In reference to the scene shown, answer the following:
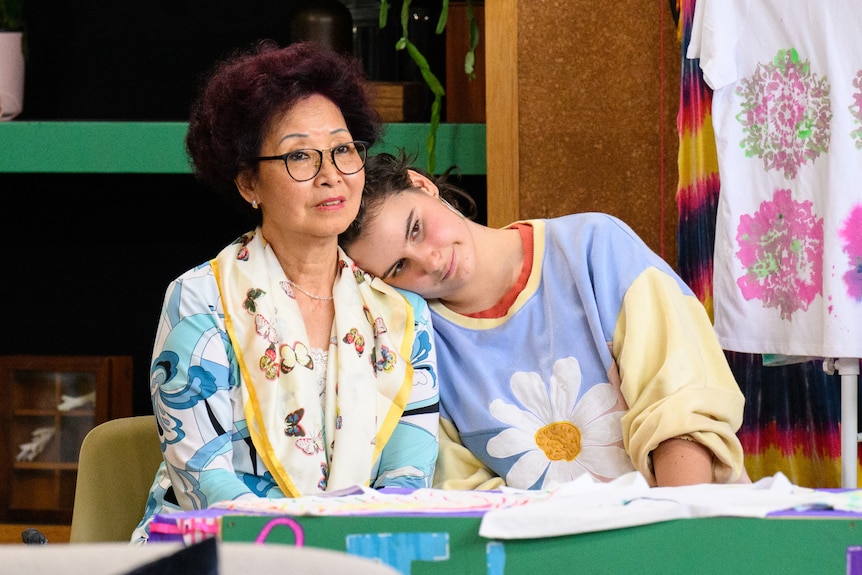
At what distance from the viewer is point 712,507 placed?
44.3 inches

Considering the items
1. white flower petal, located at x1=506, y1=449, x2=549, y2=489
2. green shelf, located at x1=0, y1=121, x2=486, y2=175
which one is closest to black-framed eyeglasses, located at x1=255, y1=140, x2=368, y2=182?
white flower petal, located at x1=506, y1=449, x2=549, y2=489

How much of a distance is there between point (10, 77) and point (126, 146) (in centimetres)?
43

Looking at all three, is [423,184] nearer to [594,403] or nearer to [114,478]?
[594,403]

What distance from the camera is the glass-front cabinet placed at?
3.05 metres

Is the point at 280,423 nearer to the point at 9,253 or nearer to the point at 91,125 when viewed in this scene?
the point at 91,125

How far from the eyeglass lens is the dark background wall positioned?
1.45 m

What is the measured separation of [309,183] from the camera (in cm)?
175

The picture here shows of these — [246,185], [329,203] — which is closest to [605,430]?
[329,203]

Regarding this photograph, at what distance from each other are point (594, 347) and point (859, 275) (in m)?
0.48

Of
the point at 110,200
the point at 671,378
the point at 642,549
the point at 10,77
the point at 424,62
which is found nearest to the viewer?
the point at 642,549

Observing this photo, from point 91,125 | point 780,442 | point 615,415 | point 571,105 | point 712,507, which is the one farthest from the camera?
point 91,125

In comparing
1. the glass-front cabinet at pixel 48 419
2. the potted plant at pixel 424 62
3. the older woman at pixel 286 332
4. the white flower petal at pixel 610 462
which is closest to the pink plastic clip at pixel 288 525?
the older woman at pixel 286 332

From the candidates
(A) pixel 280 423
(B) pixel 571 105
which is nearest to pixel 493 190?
(B) pixel 571 105

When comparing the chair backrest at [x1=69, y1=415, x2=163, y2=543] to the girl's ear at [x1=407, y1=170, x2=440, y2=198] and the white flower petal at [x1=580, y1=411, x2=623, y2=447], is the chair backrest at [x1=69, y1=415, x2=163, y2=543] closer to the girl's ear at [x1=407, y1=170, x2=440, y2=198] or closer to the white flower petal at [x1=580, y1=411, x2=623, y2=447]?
the girl's ear at [x1=407, y1=170, x2=440, y2=198]
